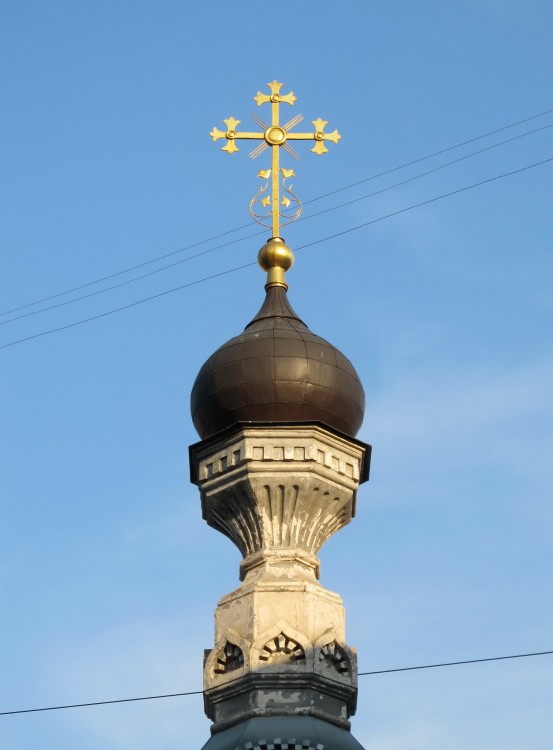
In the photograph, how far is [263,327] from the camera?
2547cm

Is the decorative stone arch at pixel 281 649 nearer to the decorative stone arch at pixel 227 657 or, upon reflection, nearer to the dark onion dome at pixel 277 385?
the decorative stone arch at pixel 227 657

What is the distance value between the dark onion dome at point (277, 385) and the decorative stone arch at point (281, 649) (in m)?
2.69

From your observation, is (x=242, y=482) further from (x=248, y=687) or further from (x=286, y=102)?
(x=286, y=102)

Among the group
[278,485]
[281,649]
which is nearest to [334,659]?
[281,649]

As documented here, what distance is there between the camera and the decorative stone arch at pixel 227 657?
23172 mm

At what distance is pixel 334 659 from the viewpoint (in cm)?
2333

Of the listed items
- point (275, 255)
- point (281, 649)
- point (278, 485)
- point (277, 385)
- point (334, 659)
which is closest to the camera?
point (281, 649)

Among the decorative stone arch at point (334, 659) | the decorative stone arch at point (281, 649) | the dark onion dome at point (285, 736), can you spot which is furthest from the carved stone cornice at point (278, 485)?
the dark onion dome at point (285, 736)

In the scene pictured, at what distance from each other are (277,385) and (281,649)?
10.8ft

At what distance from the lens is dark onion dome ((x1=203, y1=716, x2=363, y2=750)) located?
73.3 feet

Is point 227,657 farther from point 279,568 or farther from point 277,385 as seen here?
point 277,385

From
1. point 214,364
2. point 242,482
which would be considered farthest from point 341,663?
point 214,364

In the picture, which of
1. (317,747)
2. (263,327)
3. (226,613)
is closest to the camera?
(317,747)

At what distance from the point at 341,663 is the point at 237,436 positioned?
301 centimetres
